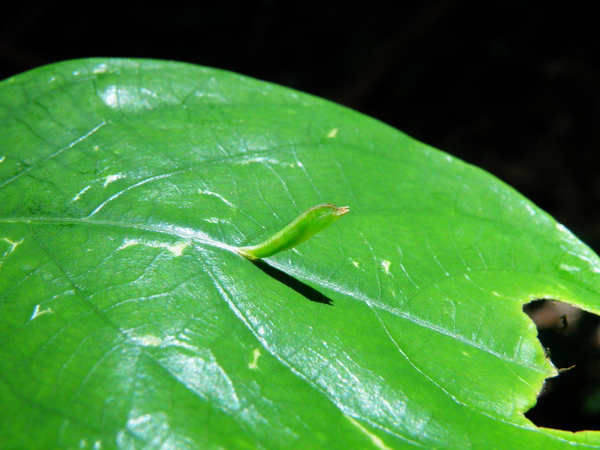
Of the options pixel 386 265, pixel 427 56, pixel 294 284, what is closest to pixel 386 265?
pixel 386 265

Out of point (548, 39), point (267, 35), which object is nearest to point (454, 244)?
point (267, 35)

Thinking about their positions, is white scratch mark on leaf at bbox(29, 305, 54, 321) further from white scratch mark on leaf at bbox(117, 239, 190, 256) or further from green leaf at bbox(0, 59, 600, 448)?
white scratch mark on leaf at bbox(117, 239, 190, 256)

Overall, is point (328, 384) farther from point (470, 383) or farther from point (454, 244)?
point (454, 244)

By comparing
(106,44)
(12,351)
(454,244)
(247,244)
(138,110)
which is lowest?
(12,351)

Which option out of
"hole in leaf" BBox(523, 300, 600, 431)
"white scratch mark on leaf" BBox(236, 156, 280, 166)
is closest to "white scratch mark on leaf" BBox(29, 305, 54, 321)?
"white scratch mark on leaf" BBox(236, 156, 280, 166)

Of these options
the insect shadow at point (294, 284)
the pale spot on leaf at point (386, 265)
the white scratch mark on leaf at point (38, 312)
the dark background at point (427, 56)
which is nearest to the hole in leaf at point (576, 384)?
the dark background at point (427, 56)
